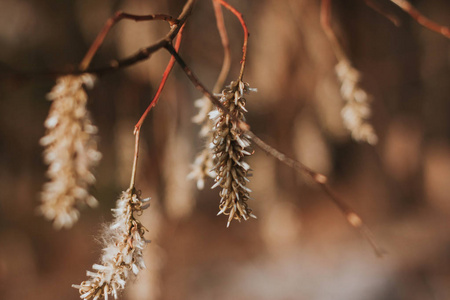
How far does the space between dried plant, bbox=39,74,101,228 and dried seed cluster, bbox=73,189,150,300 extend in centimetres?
10

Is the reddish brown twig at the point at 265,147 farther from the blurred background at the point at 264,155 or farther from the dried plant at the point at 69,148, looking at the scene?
the blurred background at the point at 264,155

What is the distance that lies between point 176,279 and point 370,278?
1.13 metres

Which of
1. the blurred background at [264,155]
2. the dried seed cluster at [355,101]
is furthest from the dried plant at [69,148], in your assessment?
the blurred background at [264,155]

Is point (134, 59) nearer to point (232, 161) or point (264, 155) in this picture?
point (232, 161)

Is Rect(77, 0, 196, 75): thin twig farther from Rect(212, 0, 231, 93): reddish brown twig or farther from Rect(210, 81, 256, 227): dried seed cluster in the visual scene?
Rect(212, 0, 231, 93): reddish brown twig

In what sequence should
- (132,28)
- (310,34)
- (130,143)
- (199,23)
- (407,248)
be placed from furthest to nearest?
(407,248)
(199,23)
(310,34)
(132,28)
(130,143)

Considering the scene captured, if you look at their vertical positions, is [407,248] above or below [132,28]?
below

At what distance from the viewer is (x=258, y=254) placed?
244 centimetres

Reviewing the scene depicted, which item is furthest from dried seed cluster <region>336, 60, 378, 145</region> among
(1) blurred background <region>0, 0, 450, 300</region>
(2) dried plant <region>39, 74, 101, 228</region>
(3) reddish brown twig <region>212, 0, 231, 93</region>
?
(1) blurred background <region>0, 0, 450, 300</region>

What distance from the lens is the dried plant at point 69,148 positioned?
14.3 inches

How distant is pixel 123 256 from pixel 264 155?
184 centimetres

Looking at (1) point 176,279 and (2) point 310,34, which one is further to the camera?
(1) point 176,279

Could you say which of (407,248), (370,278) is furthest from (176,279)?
(407,248)

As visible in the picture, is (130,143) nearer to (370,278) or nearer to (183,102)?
(183,102)
